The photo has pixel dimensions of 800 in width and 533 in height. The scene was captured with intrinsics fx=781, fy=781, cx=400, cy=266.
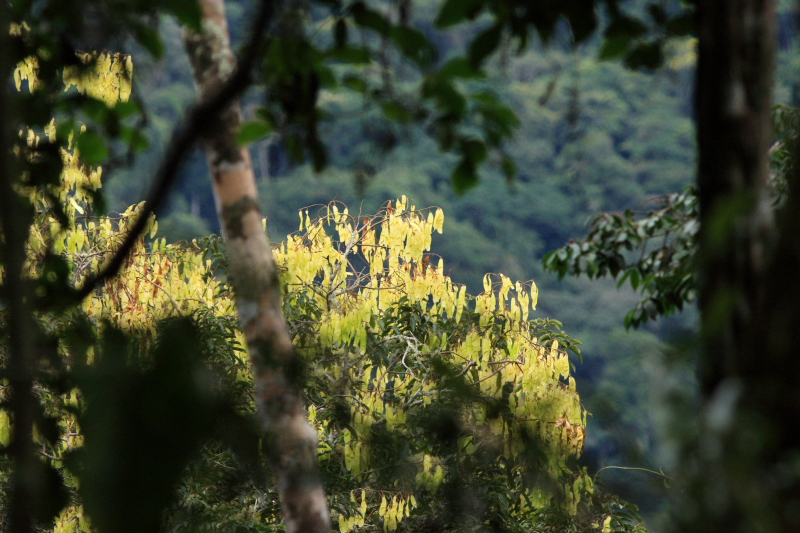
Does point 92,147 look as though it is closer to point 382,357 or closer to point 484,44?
point 484,44

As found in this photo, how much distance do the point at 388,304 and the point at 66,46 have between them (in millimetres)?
3583

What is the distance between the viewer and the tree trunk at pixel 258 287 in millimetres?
1632

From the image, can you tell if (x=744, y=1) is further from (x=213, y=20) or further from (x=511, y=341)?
(x=511, y=341)

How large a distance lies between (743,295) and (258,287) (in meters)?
1.08

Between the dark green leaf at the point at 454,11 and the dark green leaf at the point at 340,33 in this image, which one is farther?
the dark green leaf at the point at 340,33

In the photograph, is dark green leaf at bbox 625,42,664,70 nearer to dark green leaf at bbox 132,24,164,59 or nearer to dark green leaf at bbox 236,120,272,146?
dark green leaf at bbox 236,120,272,146

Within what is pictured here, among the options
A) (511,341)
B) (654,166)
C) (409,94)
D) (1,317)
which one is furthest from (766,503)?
(654,166)

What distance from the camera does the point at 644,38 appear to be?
3.56ft

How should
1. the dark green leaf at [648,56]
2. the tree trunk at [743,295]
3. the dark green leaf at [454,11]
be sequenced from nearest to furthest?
1. the tree trunk at [743,295]
2. the dark green leaf at [454,11]
3. the dark green leaf at [648,56]

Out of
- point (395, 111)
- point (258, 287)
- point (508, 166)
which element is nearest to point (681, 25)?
point (508, 166)

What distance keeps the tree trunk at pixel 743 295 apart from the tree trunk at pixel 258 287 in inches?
41.7

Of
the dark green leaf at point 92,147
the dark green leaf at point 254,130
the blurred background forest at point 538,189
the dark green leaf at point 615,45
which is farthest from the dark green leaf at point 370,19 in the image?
the blurred background forest at point 538,189

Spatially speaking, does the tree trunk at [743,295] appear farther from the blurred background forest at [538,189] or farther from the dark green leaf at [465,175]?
the blurred background forest at [538,189]

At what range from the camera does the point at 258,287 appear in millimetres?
1472
